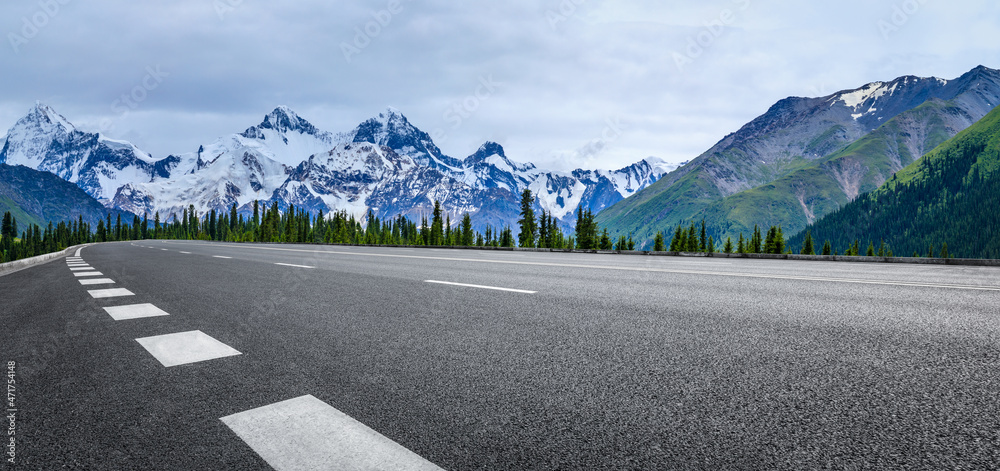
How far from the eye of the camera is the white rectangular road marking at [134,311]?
515cm

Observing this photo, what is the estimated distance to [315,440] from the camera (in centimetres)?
207

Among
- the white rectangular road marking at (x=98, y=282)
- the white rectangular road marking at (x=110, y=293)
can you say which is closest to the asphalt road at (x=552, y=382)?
the white rectangular road marking at (x=110, y=293)

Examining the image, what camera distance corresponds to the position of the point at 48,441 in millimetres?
2133

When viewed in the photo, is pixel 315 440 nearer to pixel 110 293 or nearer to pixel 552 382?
pixel 552 382

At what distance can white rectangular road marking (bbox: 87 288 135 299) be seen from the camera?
6.89m

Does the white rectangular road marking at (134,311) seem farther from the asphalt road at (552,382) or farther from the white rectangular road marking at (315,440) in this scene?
the white rectangular road marking at (315,440)

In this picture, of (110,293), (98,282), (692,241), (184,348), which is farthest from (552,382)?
(692,241)

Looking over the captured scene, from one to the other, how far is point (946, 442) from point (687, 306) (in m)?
3.48

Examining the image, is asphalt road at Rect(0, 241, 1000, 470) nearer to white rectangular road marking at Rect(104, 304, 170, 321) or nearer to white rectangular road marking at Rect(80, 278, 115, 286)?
white rectangular road marking at Rect(104, 304, 170, 321)

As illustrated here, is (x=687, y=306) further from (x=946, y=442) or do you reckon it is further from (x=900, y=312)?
(x=946, y=442)

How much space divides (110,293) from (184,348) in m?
4.72

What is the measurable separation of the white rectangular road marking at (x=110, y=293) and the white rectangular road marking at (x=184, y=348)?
3763 millimetres

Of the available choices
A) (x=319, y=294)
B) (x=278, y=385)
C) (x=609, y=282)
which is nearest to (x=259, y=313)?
(x=319, y=294)

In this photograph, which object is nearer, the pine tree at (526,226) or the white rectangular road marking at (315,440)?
the white rectangular road marking at (315,440)
